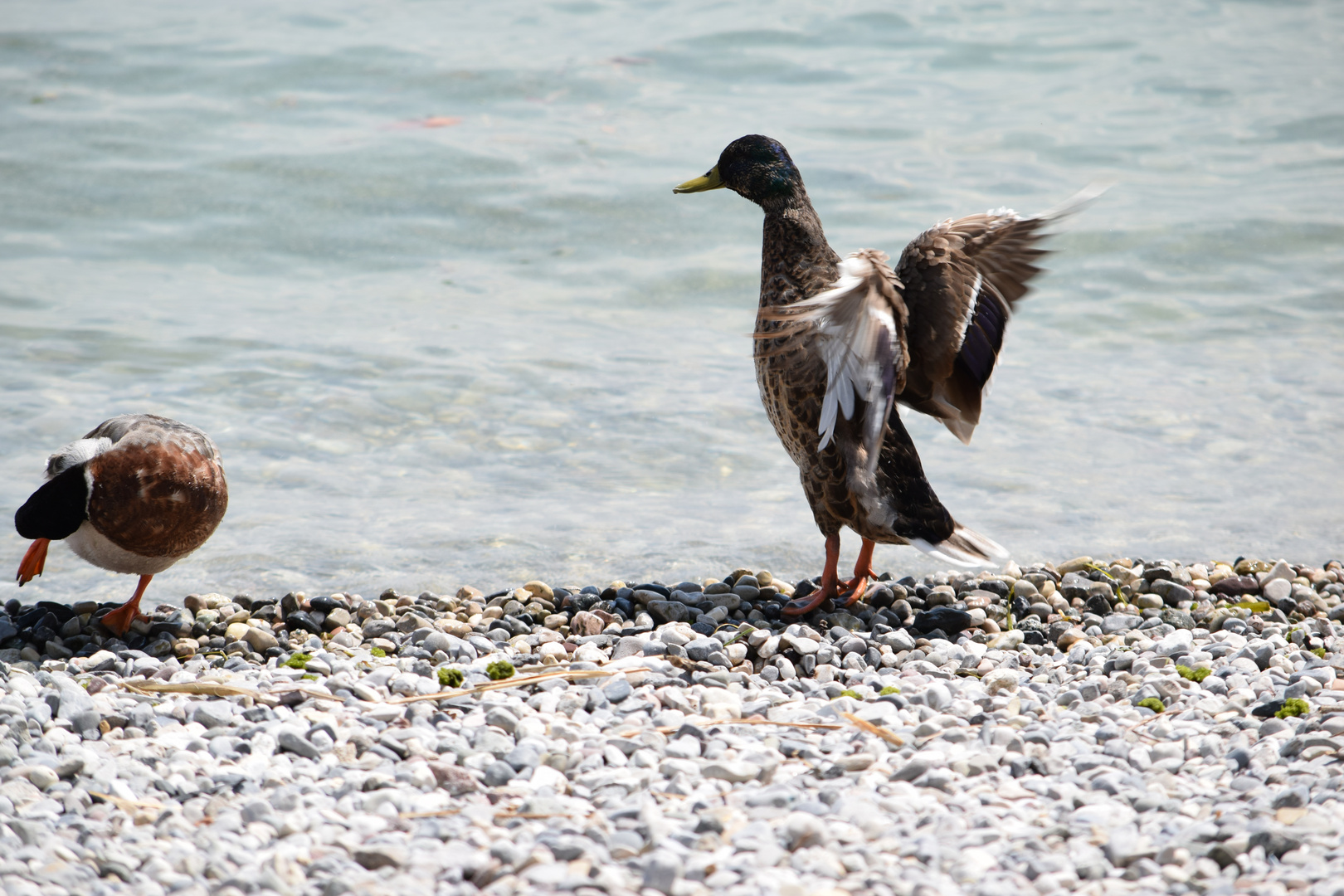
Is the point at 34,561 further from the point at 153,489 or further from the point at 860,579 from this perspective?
the point at 860,579

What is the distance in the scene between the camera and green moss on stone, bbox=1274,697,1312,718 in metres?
3.18

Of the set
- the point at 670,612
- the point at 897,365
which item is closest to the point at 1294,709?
the point at 897,365

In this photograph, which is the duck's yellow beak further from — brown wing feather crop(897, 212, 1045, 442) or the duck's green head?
brown wing feather crop(897, 212, 1045, 442)

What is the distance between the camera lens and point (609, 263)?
913 cm

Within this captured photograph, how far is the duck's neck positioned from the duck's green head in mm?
35

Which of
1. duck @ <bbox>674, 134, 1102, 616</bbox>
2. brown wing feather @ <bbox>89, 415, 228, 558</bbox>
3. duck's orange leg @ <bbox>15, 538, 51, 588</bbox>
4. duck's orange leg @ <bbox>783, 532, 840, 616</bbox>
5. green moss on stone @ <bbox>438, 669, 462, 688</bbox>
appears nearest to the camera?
green moss on stone @ <bbox>438, 669, 462, 688</bbox>

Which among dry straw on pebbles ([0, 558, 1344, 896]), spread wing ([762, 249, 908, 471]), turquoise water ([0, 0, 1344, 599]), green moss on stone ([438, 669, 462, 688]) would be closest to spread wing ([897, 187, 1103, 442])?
spread wing ([762, 249, 908, 471])

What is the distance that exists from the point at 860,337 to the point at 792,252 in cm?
85

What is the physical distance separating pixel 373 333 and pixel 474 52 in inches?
270

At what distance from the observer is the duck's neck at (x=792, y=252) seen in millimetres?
4332

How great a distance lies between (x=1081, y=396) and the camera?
23.1 feet

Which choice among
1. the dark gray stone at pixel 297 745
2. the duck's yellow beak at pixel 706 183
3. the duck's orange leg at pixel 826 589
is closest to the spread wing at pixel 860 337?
the duck's orange leg at pixel 826 589

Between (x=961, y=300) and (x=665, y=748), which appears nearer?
(x=665, y=748)

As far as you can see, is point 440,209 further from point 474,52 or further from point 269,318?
point 474,52
